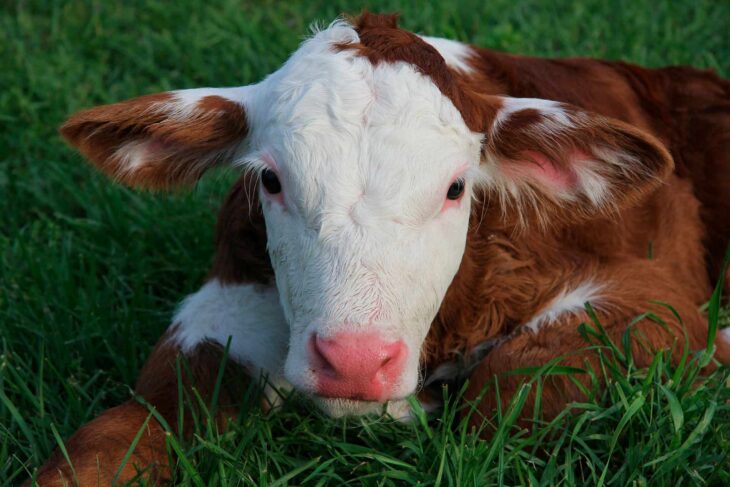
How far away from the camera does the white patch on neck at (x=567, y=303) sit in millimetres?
3801

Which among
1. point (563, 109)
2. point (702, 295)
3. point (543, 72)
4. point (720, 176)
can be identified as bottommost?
point (702, 295)

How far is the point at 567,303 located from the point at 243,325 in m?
1.21

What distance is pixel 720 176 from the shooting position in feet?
14.9

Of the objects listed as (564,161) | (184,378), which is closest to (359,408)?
(184,378)

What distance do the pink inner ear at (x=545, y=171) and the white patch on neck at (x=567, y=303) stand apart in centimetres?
42

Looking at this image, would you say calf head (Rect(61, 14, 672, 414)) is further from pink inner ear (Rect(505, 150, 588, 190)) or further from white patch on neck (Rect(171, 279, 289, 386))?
white patch on neck (Rect(171, 279, 289, 386))

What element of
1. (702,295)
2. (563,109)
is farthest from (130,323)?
(702,295)

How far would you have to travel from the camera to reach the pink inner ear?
12.0ft

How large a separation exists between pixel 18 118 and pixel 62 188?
2.69ft

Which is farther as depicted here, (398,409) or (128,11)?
(128,11)

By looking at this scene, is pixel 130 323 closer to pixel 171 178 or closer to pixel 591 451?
pixel 171 178

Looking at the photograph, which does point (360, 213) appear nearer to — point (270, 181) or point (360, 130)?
point (360, 130)

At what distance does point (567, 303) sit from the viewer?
3857 millimetres

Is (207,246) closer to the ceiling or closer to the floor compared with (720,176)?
closer to the floor
